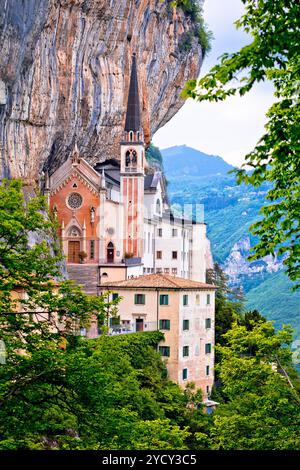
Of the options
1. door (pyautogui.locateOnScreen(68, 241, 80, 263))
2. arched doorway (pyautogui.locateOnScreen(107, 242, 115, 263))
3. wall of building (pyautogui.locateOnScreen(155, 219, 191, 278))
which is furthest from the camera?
wall of building (pyautogui.locateOnScreen(155, 219, 191, 278))

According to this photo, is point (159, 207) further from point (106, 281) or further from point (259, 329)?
point (259, 329)

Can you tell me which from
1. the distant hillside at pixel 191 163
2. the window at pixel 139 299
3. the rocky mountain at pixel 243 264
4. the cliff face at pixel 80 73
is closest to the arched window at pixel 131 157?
the cliff face at pixel 80 73

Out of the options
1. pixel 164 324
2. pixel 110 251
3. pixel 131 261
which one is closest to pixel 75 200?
pixel 110 251

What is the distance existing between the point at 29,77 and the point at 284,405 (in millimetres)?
35140

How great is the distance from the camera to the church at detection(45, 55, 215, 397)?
53.7m

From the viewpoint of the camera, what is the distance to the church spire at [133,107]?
74.2 m

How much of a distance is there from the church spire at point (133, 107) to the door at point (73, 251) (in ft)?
34.0

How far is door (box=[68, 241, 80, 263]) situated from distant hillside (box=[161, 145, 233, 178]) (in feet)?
336

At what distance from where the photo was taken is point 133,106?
7569 centimetres

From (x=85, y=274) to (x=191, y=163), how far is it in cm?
12319

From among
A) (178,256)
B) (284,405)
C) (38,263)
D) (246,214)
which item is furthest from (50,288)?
(246,214)

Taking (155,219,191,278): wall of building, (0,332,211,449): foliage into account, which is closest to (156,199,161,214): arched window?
(155,219,191,278): wall of building

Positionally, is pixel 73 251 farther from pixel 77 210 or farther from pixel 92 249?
pixel 77 210

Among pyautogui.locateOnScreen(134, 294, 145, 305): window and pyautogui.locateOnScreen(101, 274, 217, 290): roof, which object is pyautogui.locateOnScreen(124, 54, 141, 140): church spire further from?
pyautogui.locateOnScreen(134, 294, 145, 305): window
